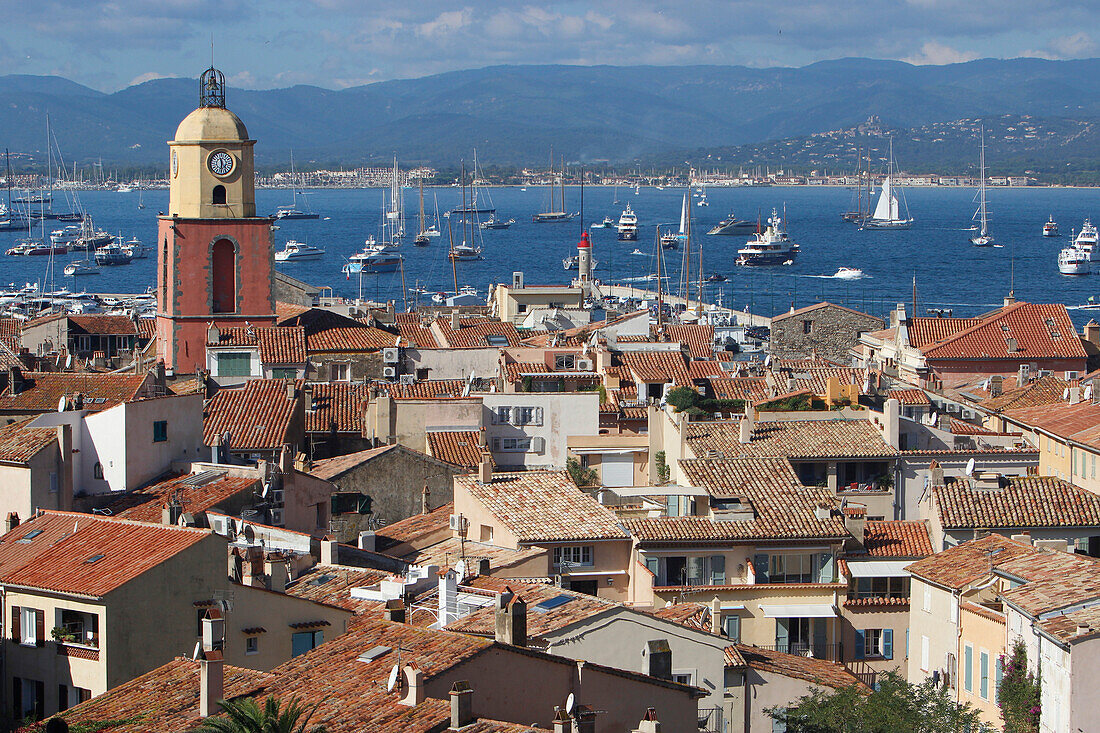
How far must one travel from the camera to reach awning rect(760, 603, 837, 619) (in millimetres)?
23750

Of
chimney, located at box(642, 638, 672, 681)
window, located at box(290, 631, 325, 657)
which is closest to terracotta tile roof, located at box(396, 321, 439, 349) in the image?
window, located at box(290, 631, 325, 657)

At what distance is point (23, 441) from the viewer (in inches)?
902

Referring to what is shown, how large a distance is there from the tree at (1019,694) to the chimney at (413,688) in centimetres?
808

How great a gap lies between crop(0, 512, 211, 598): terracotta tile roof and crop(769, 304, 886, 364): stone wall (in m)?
43.2

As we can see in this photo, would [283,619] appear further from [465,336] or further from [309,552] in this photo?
[465,336]

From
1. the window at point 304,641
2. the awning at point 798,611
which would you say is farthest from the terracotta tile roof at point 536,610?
the awning at point 798,611

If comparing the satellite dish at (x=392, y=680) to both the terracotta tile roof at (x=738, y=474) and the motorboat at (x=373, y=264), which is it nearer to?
the terracotta tile roof at (x=738, y=474)

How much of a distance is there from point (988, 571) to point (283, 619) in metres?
9.03

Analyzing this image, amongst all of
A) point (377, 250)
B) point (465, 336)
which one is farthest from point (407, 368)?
point (377, 250)

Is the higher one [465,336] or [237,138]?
[237,138]

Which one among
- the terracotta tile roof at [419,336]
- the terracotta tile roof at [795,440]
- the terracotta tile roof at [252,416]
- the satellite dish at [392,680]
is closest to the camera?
the satellite dish at [392,680]

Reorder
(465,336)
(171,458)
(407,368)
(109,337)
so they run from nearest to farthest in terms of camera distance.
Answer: (171,458)
(407,368)
(465,336)
(109,337)

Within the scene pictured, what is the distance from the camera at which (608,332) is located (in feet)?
160

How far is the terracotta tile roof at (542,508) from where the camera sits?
75.4 feet
